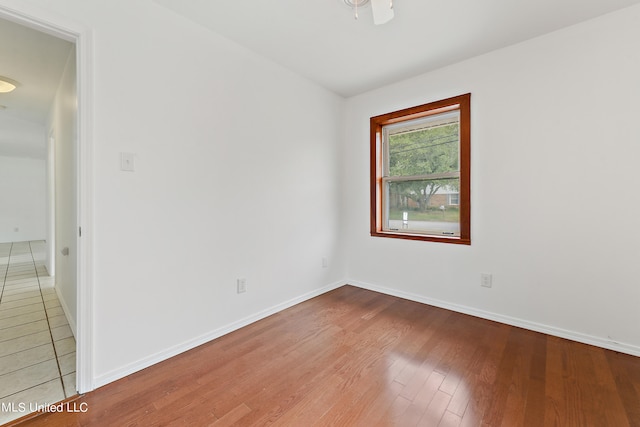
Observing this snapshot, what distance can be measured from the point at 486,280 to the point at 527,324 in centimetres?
46

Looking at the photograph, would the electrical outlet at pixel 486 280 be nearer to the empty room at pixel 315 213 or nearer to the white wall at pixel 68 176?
the empty room at pixel 315 213

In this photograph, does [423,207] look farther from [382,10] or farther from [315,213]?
[382,10]

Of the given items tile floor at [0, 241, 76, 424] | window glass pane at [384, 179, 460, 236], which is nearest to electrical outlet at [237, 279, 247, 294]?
tile floor at [0, 241, 76, 424]

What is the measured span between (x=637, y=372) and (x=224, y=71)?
3.64 metres

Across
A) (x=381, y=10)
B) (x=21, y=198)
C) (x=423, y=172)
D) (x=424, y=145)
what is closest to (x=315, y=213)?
(x=423, y=172)

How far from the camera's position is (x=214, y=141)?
216cm

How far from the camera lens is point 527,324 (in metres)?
2.33

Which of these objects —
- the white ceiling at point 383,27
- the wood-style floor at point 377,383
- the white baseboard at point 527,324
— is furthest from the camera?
the white baseboard at point 527,324

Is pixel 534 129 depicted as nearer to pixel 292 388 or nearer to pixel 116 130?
pixel 292 388

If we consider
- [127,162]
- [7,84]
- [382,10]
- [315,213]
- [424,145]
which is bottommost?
[315,213]

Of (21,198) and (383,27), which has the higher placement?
(383,27)

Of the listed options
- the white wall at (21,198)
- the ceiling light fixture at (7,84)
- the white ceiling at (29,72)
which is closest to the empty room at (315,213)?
the white ceiling at (29,72)

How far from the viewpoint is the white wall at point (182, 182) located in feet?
5.41

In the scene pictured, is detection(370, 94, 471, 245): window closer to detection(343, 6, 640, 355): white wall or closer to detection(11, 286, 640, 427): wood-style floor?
detection(343, 6, 640, 355): white wall
